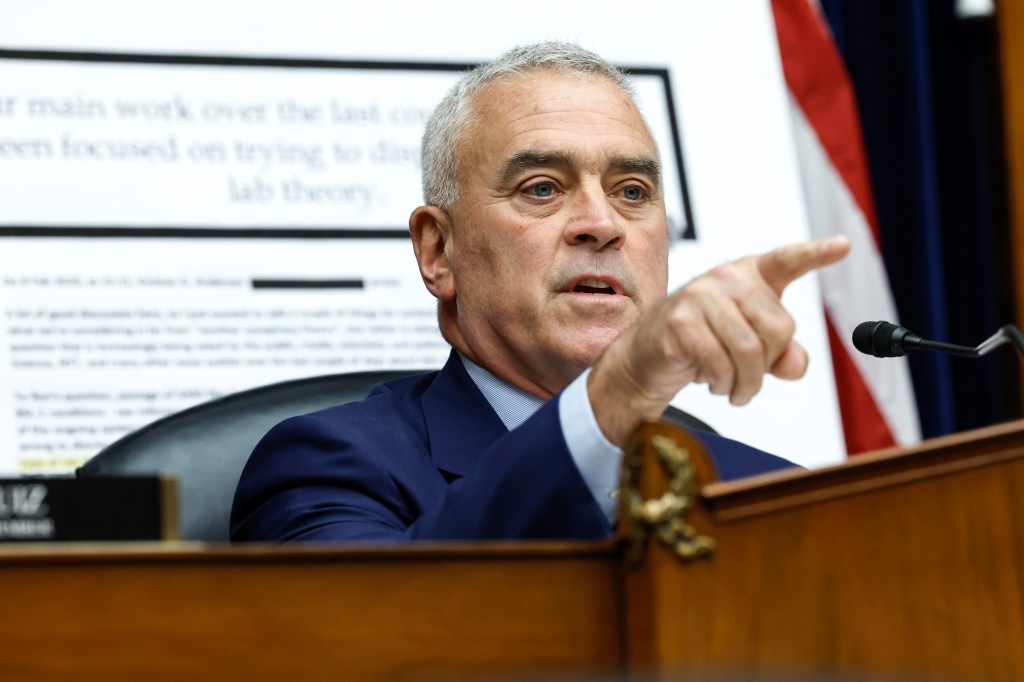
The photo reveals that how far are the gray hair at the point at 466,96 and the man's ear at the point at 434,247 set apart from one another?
0.02m

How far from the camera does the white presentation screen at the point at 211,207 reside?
2.71 meters

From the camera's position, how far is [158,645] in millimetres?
906

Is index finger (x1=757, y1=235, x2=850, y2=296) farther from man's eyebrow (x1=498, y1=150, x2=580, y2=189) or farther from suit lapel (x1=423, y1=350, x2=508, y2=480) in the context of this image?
man's eyebrow (x1=498, y1=150, x2=580, y2=189)

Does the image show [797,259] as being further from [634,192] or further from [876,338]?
[634,192]

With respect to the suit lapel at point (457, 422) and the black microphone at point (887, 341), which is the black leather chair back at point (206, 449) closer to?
the suit lapel at point (457, 422)

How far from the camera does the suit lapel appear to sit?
186cm

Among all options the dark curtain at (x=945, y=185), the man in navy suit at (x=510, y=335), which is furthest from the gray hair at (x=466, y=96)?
the dark curtain at (x=945, y=185)

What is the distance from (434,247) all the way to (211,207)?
31.5 inches

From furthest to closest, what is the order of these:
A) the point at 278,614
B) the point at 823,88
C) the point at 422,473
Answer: the point at 823,88, the point at 422,473, the point at 278,614

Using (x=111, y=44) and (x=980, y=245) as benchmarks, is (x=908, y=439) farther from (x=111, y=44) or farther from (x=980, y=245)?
(x=111, y=44)

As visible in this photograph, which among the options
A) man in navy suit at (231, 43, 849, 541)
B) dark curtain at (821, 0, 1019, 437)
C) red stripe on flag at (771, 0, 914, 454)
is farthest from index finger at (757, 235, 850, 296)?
dark curtain at (821, 0, 1019, 437)

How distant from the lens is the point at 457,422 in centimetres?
194

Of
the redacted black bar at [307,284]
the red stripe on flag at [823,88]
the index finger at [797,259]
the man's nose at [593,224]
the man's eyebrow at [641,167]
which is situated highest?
the red stripe on flag at [823,88]

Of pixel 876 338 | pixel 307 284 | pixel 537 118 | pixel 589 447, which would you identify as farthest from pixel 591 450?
pixel 307 284
